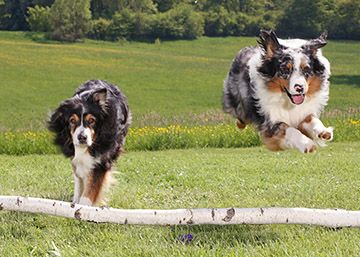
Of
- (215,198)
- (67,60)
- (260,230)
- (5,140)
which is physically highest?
(260,230)

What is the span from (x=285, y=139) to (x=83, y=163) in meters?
2.64

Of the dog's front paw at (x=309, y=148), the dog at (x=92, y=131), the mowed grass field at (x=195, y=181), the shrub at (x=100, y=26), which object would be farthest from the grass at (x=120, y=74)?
the dog's front paw at (x=309, y=148)

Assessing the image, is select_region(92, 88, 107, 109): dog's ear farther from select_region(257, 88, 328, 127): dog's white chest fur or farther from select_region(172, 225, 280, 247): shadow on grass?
select_region(172, 225, 280, 247): shadow on grass

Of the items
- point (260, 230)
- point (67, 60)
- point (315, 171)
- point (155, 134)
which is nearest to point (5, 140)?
point (155, 134)

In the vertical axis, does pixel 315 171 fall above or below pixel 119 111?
below

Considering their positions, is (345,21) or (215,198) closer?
(345,21)

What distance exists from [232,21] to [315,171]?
7402 millimetres

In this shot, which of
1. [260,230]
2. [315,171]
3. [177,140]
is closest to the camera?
[260,230]

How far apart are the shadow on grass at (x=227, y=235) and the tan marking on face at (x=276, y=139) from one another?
2.44m

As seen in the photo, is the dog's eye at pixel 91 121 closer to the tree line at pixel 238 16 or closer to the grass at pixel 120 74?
the tree line at pixel 238 16

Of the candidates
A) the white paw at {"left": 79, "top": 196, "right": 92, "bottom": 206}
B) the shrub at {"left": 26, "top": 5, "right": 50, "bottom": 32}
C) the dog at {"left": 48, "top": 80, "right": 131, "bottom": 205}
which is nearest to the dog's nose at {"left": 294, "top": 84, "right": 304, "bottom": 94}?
the dog at {"left": 48, "top": 80, "right": 131, "bottom": 205}

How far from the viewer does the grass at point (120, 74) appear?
2369 centimetres

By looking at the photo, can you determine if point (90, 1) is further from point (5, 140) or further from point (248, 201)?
point (5, 140)

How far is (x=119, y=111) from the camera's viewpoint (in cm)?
601
